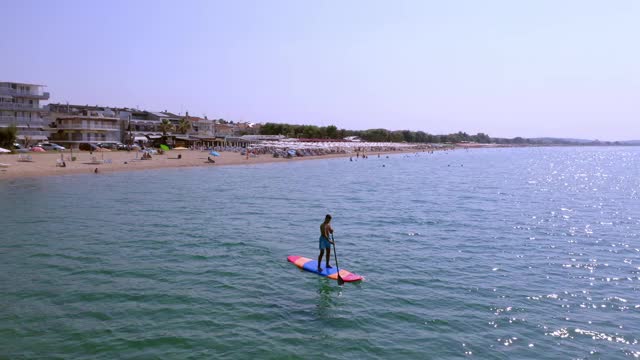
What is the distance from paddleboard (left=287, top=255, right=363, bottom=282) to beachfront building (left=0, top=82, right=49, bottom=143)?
68.9m

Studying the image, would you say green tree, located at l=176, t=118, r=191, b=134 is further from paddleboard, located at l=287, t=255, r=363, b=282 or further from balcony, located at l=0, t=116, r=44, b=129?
paddleboard, located at l=287, t=255, r=363, b=282

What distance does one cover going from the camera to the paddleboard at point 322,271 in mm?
15477

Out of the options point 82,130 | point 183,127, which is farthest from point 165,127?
point 82,130

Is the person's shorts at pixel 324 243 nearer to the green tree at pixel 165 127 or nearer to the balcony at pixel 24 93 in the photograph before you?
the balcony at pixel 24 93

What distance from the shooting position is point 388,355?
10.6m

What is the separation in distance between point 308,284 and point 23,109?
73860 mm

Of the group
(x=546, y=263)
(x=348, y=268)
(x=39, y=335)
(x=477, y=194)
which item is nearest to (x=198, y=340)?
(x=39, y=335)

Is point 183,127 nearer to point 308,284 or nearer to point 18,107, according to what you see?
point 18,107

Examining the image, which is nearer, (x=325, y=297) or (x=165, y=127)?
(x=325, y=297)

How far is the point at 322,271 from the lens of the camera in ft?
52.5

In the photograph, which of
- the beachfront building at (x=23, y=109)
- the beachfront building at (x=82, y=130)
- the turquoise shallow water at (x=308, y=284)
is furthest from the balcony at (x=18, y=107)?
the turquoise shallow water at (x=308, y=284)

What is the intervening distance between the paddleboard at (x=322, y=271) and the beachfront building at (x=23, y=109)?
68.9m

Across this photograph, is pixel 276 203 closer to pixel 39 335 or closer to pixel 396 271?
pixel 396 271

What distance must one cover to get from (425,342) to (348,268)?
6.00 metres
